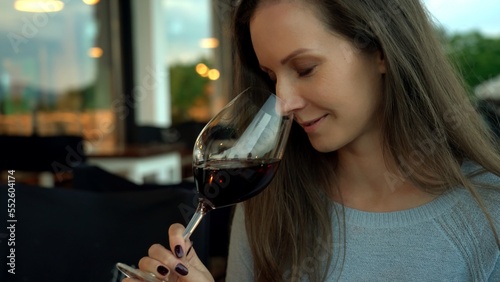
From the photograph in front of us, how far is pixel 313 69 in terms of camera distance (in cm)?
107

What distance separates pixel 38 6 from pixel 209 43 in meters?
2.99

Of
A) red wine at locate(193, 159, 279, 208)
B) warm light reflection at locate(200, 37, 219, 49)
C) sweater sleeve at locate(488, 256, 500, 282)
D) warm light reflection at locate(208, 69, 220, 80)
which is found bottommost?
sweater sleeve at locate(488, 256, 500, 282)

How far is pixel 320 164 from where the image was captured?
134 centimetres

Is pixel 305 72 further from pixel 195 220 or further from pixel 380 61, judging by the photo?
pixel 195 220

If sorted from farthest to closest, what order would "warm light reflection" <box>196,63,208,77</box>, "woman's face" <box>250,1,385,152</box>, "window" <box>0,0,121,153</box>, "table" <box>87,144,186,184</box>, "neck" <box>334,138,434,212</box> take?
"warm light reflection" <box>196,63,208,77</box>, "window" <box>0,0,121,153</box>, "table" <box>87,144,186,184</box>, "neck" <box>334,138,434,212</box>, "woman's face" <box>250,1,385,152</box>

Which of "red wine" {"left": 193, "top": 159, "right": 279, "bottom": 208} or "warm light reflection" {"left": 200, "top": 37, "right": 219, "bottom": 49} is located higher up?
"warm light reflection" {"left": 200, "top": 37, "right": 219, "bottom": 49}

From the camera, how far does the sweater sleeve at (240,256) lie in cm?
129

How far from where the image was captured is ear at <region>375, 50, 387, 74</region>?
3.79 feet

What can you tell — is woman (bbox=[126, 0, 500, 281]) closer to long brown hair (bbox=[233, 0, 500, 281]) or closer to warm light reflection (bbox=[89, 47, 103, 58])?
long brown hair (bbox=[233, 0, 500, 281])

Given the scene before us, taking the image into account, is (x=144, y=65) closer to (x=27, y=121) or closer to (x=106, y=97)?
(x=106, y=97)

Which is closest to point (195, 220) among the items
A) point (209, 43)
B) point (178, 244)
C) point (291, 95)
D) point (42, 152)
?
point (178, 244)

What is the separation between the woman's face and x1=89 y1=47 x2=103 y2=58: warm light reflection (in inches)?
206

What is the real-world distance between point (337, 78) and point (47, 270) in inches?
27.0

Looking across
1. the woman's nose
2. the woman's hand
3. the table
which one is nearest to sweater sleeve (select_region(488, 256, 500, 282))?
the woman's nose
